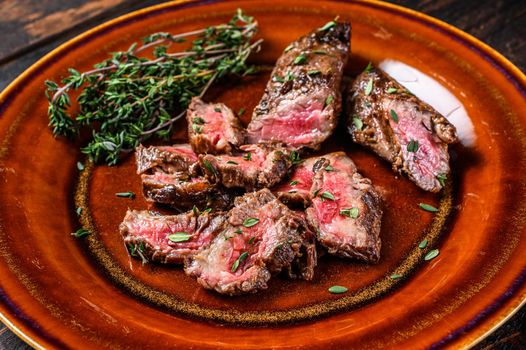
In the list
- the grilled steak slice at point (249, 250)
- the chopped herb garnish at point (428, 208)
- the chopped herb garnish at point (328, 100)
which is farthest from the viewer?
the chopped herb garnish at point (328, 100)

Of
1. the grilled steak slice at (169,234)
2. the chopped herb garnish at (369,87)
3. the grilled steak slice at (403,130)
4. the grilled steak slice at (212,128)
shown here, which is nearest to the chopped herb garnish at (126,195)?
the grilled steak slice at (169,234)

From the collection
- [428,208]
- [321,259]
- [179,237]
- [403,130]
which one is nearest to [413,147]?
[403,130]

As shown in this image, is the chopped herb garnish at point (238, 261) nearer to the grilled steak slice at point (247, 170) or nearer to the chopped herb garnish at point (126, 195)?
the grilled steak slice at point (247, 170)

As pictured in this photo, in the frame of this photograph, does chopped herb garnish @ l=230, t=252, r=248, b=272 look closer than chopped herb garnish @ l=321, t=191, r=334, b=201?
Yes

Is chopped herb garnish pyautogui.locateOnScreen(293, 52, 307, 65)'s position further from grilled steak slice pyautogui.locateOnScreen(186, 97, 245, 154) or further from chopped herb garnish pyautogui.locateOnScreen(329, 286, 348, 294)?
chopped herb garnish pyautogui.locateOnScreen(329, 286, 348, 294)

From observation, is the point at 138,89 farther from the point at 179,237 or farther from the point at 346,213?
the point at 346,213

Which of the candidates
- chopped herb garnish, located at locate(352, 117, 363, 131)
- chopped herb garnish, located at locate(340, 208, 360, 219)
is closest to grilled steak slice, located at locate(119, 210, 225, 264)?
chopped herb garnish, located at locate(340, 208, 360, 219)
